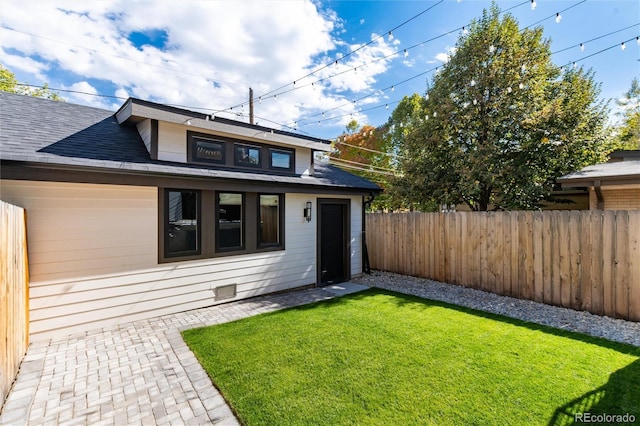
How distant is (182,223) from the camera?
17.8 feet

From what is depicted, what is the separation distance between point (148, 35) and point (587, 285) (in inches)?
466

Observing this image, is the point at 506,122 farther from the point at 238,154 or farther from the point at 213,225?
the point at 213,225

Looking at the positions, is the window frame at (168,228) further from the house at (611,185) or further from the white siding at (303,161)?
the house at (611,185)

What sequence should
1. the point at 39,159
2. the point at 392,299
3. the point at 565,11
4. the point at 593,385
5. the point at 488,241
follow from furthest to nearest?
the point at 488,241, the point at 392,299, the point at 565,11, the point at 39,159, the point at 593,385

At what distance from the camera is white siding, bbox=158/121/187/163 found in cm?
538

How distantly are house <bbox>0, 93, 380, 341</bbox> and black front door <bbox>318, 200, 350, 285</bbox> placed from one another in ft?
A: 0.17

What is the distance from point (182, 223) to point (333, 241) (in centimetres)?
387

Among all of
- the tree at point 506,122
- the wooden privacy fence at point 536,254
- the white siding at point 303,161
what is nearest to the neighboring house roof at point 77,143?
the white siding at point 303,161

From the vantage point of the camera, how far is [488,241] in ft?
22.0

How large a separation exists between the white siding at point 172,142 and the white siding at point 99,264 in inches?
33.1

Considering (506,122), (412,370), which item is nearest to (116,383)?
(412,370)

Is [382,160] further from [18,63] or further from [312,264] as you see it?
[18,63]

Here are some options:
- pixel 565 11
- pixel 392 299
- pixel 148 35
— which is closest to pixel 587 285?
pixel 392 299

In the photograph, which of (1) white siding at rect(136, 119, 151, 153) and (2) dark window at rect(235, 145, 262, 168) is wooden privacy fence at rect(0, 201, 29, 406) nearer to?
(1) white siding at rect(136, 119, 151, 153)
